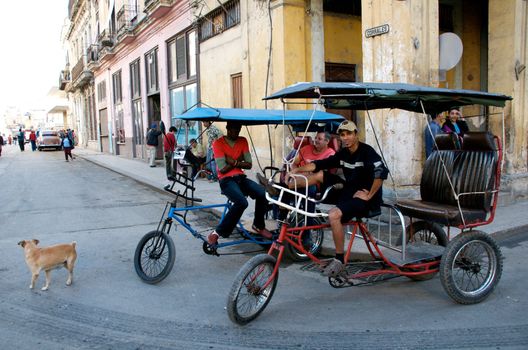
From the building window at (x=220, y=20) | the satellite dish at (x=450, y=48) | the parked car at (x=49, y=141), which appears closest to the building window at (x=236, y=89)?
the building window at (x=220, y=20)

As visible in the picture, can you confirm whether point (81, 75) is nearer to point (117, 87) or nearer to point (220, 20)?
point (117, 87)

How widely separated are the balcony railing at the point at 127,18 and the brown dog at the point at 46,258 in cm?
1946

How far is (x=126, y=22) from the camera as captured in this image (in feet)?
79.6

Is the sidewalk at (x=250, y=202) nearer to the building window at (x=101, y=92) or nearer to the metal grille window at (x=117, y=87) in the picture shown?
the metal grille window at (x=117, y=87)

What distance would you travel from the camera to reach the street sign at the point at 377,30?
28.0ft

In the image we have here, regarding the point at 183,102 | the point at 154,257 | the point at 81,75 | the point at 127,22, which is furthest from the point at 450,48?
the point at 81,75

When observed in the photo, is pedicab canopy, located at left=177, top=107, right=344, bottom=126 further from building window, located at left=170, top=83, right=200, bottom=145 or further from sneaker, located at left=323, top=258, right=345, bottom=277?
building window, located at left=170, top=83, right=200, bottom=145

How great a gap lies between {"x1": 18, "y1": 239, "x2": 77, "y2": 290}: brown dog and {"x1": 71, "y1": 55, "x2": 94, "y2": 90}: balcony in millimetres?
33621

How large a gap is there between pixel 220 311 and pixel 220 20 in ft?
39.1

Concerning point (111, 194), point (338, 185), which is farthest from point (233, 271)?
point (111, 194)

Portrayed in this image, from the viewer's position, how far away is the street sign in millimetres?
8533

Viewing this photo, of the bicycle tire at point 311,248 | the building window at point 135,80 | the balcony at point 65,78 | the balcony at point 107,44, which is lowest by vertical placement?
the bicycle tire at point 311,248

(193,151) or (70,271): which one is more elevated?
(193,151)

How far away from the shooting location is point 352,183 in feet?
16.4
